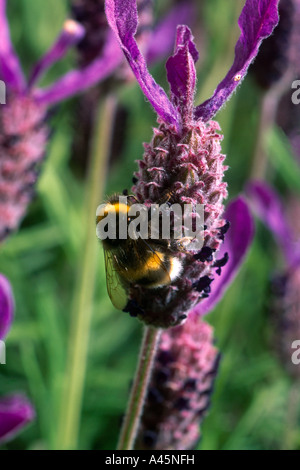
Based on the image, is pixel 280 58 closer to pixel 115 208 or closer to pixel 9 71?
pixel 9 71

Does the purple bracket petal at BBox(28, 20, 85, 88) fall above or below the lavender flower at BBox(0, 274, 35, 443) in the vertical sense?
above

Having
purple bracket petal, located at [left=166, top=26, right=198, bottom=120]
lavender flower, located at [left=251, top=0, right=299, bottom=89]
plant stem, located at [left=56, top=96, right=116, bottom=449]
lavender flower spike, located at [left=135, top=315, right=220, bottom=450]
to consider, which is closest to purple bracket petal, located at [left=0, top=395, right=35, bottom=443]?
lavender flower spike, located at [left=135, top=315, right=220, bottom=450]

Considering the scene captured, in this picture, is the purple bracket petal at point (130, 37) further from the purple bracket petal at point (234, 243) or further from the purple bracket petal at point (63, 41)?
the purple bracket petal at point (63, 41)

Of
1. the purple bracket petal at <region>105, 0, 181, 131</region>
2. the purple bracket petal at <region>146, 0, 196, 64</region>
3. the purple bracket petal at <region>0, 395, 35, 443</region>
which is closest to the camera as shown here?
the purple bracket petal at <region>105, 0, 181, 131</region>

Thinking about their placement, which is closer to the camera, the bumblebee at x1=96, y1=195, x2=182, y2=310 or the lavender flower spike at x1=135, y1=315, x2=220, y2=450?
the bumblebee at x1=96, y1=195, x2=182, y2=310

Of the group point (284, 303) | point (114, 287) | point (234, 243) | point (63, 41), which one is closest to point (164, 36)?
point (63, 41)

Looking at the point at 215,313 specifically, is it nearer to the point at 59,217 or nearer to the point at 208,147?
the point at 59,217

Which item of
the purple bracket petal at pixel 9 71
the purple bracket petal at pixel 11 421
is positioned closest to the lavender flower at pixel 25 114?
the purple bracket petal at pixel 9 71

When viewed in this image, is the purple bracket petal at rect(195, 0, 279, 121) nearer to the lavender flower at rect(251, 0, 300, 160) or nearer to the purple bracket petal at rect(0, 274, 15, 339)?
the purple bracket petal at rect(0, 274, 15, 339)
